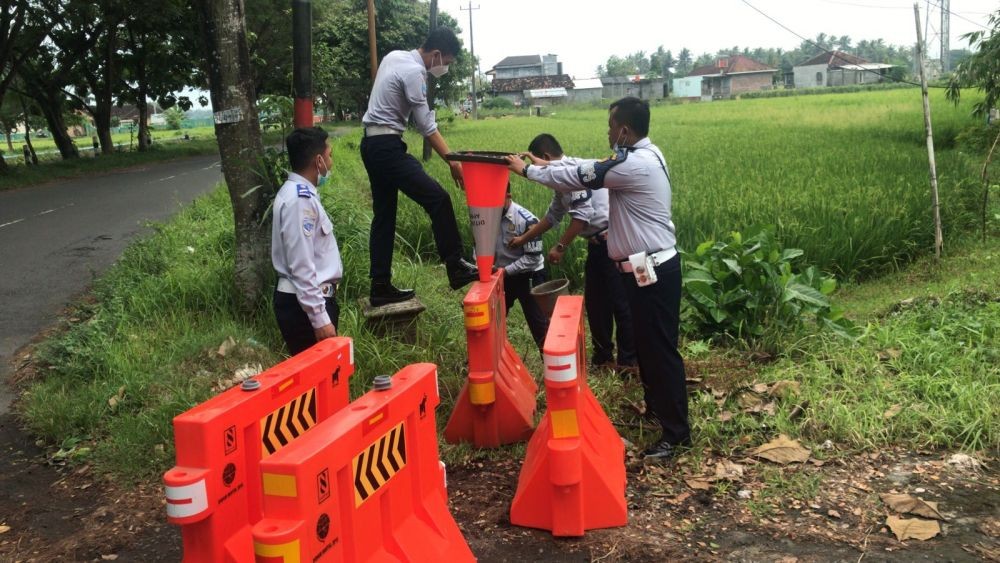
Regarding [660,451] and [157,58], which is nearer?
[660,451]

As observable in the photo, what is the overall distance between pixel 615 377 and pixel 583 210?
43.0 inches

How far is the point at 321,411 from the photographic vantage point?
3039 millimetres

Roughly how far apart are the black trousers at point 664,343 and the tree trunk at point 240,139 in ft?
9.14

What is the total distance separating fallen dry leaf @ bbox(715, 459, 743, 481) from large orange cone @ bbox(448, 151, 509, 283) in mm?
1669

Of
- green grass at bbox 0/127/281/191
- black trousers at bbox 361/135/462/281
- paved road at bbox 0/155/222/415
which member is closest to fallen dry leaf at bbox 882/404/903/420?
black trousers at bbox 361/135/462/281

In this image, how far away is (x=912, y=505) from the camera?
3309 mm

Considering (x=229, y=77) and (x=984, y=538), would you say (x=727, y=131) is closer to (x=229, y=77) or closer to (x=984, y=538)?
(x=229, y=77)

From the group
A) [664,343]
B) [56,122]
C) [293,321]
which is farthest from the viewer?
[56,122]

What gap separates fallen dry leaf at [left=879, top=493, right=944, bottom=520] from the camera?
325cm

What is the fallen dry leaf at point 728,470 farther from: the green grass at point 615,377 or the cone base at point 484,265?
the cone base at point 484,265

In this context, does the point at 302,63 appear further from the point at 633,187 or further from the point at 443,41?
the point at 633,187

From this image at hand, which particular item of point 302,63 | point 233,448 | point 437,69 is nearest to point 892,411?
point 437,69

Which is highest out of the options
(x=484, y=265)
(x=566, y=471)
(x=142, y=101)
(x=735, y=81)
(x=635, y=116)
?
(x=735, y=81)

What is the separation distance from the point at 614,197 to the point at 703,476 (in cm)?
144
